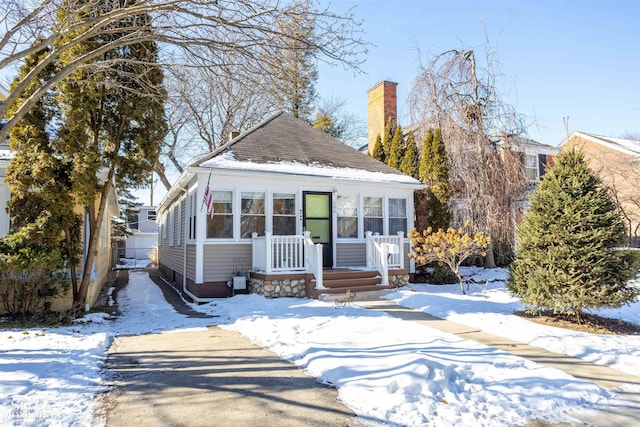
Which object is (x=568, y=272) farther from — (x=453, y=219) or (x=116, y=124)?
(x=116, y=124)

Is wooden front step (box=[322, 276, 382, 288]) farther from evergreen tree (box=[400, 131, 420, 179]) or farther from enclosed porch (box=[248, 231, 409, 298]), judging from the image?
evergreen tree (box=[400, 131, 420, 179])

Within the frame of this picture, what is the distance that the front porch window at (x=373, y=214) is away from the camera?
12.2m

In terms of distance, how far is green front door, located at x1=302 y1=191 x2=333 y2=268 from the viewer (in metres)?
11.3

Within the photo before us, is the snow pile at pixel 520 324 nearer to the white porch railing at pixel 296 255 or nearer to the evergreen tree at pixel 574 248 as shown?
the evergreen tree at pixel 574 248

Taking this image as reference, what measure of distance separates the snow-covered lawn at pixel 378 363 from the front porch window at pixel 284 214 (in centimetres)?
281

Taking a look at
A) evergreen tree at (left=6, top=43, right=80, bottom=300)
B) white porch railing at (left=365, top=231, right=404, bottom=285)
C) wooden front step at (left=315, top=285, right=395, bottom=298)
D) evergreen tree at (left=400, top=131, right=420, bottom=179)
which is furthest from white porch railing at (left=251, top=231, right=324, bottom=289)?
evergreen tree at (left=400, top=131, right=420, bottom=179)

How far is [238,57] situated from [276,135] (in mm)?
5173

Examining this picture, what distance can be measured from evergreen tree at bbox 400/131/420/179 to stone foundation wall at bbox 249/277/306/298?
6993 millimetres

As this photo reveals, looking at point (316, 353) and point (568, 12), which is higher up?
point (568, 12)

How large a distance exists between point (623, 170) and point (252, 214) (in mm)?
18722

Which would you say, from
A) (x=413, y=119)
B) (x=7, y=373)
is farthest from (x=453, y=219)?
(x=7, y=373)

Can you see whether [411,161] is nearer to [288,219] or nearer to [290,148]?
[290,148]

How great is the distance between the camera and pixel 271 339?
6.12 m

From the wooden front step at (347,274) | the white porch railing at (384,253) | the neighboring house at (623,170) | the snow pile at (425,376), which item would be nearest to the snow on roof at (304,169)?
the white porch railing at (384,253)
